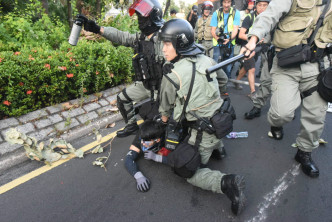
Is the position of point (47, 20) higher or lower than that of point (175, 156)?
higher

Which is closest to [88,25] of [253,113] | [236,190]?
[236,190]

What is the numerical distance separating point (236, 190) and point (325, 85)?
1.51m

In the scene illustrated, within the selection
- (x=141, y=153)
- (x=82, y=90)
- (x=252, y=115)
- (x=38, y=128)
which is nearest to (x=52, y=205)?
(x=141, y=153)

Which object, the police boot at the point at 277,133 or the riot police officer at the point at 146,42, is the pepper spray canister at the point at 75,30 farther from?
the police boot at the point at 277,133

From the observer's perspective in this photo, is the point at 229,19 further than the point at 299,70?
Yes

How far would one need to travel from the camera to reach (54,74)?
365cm

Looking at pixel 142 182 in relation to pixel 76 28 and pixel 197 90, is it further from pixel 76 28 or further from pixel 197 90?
pixel 76 28

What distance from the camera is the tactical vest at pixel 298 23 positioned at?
2393 mm

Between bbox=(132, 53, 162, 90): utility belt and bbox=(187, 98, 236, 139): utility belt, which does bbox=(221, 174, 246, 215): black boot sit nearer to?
bbox=(187, 98, 236, 139): utility belt

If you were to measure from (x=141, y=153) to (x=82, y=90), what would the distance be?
5.68 ft

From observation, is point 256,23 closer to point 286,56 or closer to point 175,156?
point 286,56

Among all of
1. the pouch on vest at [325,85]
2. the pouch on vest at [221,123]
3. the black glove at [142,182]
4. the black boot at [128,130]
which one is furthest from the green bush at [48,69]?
the pouch on vest at [325,85]

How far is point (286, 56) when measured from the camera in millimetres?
2559

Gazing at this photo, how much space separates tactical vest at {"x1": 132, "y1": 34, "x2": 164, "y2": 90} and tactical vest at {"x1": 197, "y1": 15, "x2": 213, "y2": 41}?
3604 millimetres
